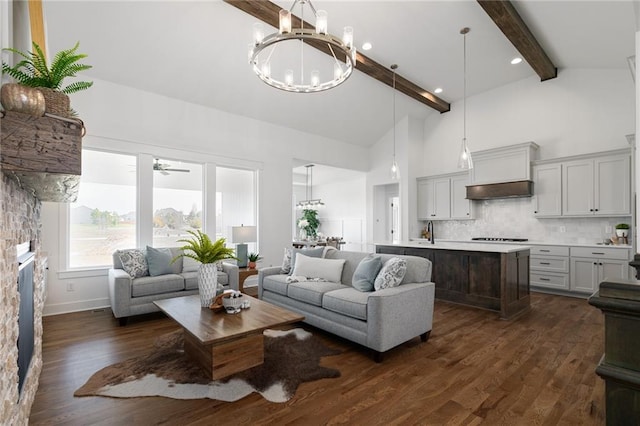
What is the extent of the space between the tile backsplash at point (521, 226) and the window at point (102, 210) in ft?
20.9

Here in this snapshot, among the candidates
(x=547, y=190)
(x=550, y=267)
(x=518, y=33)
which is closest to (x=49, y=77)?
(x=518, y=33)

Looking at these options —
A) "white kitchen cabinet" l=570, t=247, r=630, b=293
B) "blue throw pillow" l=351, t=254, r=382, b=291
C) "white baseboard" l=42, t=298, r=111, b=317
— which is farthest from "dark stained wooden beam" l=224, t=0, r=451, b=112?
"white baseboard" l=42, t=298, r=111, b=317

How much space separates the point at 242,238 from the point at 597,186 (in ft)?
19.3

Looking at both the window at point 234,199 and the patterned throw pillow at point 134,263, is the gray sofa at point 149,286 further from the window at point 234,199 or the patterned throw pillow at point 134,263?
the window at point 234,199

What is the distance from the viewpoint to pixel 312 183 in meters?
11.2

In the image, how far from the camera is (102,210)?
4.67 m

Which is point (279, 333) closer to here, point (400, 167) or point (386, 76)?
point (386, 76)

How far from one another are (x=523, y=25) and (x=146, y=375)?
6023 mm

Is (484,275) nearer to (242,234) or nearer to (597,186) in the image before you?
(597,186)

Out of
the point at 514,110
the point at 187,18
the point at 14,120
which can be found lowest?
the point at 14,120

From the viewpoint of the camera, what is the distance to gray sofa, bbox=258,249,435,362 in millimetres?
2789

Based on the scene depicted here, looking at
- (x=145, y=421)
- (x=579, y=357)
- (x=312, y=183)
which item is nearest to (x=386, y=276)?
(x=579, y=357)

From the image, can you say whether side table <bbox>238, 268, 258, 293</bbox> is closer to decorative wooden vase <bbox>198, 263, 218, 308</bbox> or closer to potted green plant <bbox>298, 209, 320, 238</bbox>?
decorative wooden vase <bbox>198, 263, 218, 308</bbox>

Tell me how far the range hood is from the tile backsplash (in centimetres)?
33
